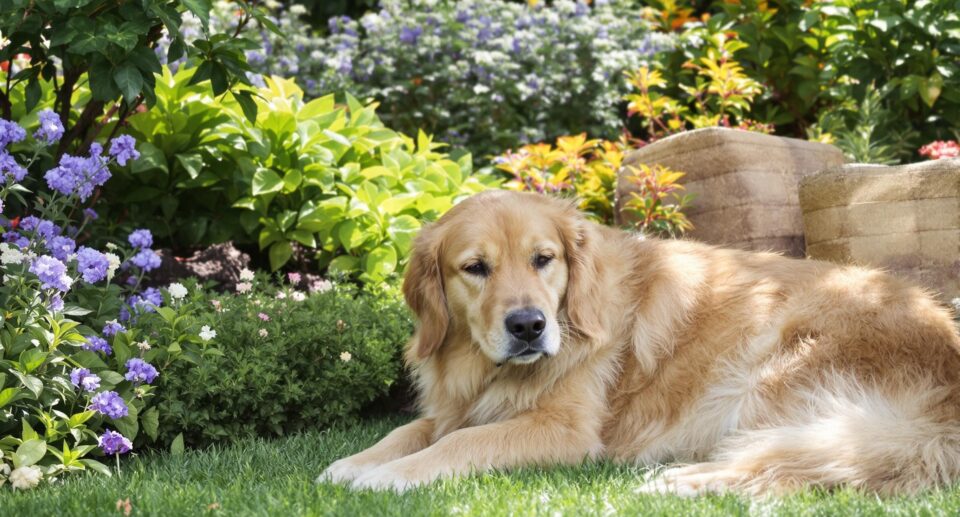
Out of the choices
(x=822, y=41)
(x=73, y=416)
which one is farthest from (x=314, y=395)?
(x=822, y=41)

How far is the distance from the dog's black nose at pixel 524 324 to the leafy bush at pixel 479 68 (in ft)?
14.0

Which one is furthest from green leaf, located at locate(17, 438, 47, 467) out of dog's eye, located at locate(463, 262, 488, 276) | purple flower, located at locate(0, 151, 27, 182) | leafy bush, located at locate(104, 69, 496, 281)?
leafy bush, located at locate(104, 69, 496, 281)

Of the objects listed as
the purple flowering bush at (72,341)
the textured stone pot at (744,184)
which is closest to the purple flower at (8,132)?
the purple flowering bush at (72,341)

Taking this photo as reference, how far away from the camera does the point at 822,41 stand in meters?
7.13

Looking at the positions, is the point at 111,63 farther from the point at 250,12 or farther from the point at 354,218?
the point at 354,218

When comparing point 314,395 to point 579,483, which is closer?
point 579,483

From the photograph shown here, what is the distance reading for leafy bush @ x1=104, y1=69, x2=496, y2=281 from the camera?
16.9 ft

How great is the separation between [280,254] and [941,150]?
3.96 meters

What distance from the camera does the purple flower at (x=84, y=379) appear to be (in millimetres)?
3145

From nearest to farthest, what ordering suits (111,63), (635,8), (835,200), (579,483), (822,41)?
1. (579,483)
2. (111,63)
3. (835,200)
4. (822,41)
5. (635,8)

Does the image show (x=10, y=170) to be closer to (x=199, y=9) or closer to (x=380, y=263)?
(x=199, y=9)

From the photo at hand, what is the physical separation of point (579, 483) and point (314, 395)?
1443 millimetres

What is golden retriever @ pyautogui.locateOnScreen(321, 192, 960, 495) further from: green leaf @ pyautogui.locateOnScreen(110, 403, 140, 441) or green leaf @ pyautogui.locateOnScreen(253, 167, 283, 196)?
green leaf @ pyautogui.locateOnScreen(253, 167, 283, 196)

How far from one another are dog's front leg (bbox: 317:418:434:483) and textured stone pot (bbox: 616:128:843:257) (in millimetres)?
2404
